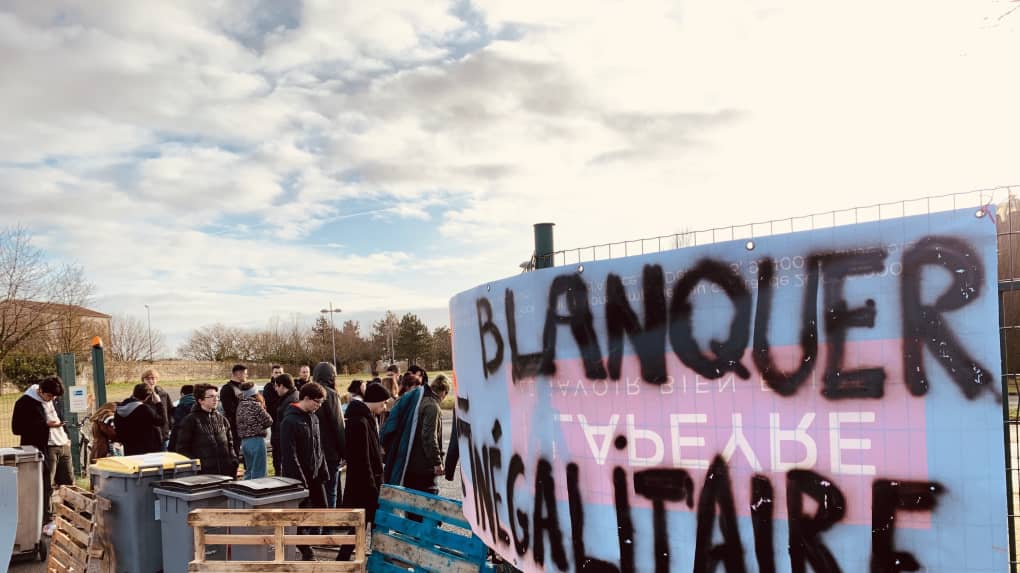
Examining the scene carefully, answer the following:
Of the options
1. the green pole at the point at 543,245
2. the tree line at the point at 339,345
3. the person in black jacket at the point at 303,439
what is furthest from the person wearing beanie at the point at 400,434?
the tree line at the point at 339,345

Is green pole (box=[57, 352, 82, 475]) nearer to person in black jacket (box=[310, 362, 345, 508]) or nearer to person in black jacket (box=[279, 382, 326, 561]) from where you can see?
person in black jacket (box=[310, 362, 345, 508])

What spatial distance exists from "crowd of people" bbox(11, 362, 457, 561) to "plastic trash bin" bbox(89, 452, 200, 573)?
1184mm

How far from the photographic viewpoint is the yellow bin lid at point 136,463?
6.54 m

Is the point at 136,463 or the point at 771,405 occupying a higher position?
the point at 771,405

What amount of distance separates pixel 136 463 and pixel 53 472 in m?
2.83

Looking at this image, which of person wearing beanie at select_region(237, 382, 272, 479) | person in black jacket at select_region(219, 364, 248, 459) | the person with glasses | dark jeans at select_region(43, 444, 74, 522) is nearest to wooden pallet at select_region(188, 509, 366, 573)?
the person with glasses

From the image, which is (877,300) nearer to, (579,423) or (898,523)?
(898,523)

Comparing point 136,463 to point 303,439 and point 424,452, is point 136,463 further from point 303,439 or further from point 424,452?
point 424,452

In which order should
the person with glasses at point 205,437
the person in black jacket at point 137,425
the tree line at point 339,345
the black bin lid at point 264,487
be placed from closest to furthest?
the black bin lid at point 264,487 < the person with glasses at point 205,437 < the person in black jacket at point 137,425 < the tree line at point 339,345

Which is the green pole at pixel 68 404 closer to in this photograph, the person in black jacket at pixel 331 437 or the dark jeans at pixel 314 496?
the person in black jacket at pixel 331 437

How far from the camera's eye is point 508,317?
3914 millimetres

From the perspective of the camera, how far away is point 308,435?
23.9 feet

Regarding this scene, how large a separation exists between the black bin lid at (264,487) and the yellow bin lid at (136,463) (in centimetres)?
81

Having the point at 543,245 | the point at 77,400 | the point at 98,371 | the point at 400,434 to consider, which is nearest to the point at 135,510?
the point at 400,434
